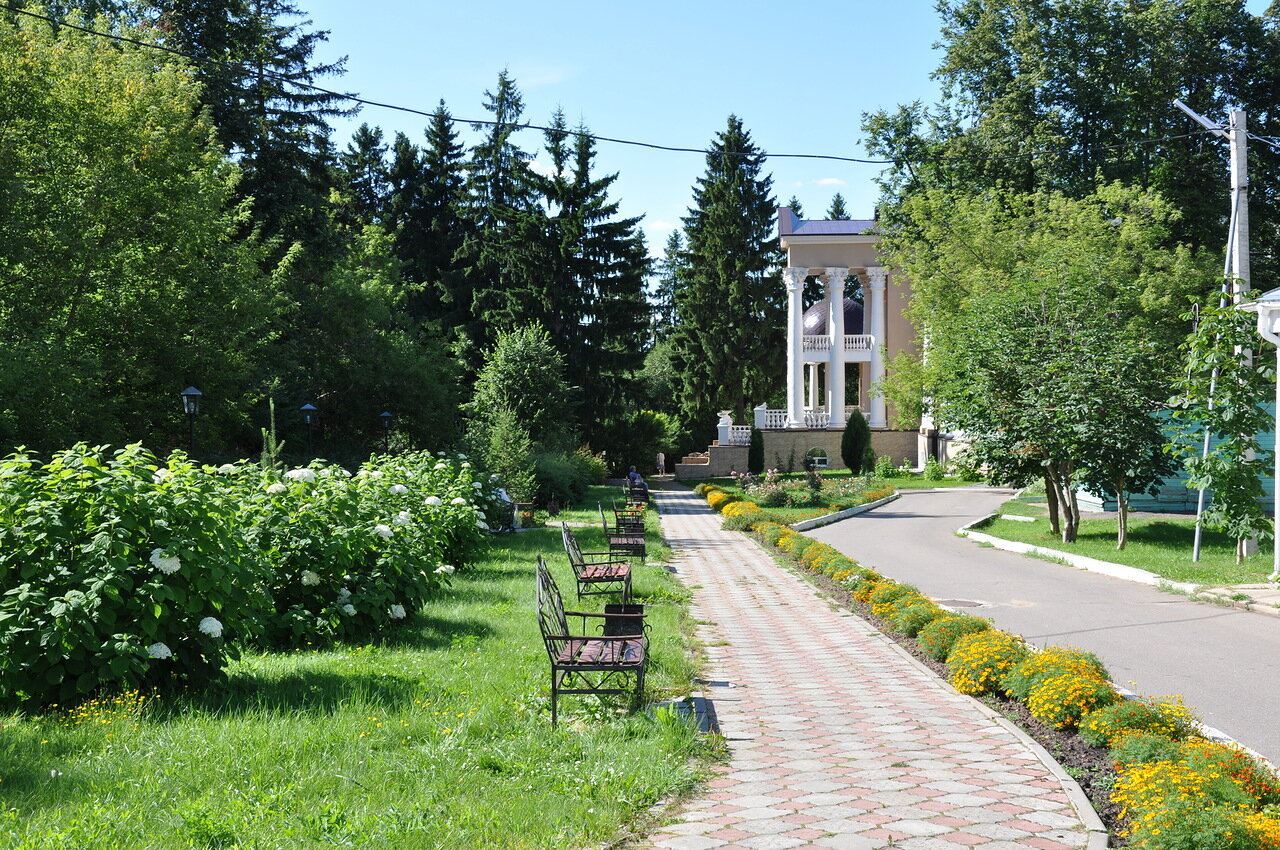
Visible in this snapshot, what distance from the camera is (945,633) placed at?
8.93m

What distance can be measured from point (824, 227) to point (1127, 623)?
38.8 meters

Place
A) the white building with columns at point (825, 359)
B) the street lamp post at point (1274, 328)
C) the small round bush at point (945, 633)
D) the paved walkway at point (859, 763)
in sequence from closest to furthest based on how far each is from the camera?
1. the paved walkway at point (859, 763)
2. the small round bush at point (945, 633)
3. the street lamp post at point (1274, 328)
4. the white building with columns at point (825, 359)

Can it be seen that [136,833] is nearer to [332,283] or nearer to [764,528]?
[764,528]

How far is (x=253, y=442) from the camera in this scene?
31031mm

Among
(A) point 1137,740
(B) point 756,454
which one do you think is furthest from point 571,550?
(B) point 756,454

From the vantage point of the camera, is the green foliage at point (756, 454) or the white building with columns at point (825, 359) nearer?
the green foliage at point (756, 454)

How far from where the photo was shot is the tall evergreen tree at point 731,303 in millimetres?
53469

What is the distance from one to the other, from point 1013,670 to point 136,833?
5824 mm

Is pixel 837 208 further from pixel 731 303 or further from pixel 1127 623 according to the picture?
pixel 1127 623

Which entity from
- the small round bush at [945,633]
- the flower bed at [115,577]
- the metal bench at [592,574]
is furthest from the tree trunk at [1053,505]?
the flower bed at [115,577]

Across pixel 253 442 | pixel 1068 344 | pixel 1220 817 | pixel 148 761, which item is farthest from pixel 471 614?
pixel 253 442

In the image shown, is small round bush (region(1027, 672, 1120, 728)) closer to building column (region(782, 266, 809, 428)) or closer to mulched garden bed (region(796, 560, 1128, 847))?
mulched garden bed (region(796, 560, 1128, 847))

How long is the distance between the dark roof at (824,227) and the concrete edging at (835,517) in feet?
61.0

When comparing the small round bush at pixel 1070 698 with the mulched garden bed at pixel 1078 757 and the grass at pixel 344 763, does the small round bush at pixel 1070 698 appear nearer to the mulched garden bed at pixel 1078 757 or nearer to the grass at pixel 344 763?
the mulched garden bed at pixel 1078 757
